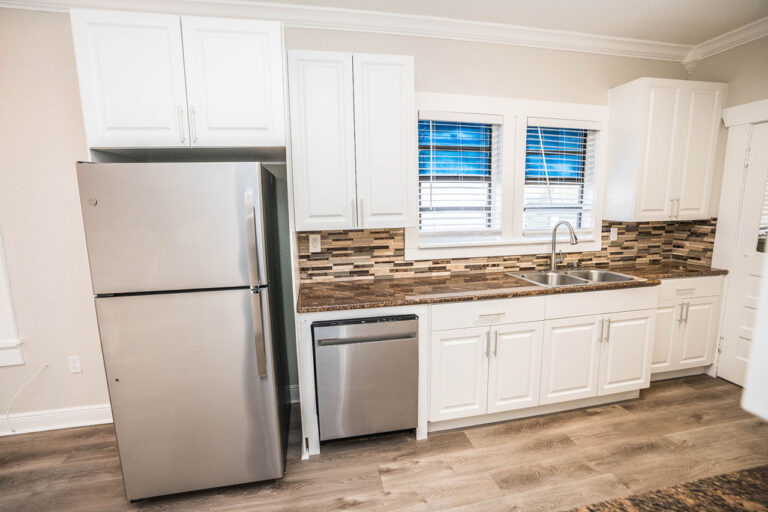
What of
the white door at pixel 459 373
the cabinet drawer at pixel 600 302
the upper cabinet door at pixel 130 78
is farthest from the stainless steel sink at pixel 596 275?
the upper cabinet door at pixel 130 78

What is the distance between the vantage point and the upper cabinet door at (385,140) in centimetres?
204

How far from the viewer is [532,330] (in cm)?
221

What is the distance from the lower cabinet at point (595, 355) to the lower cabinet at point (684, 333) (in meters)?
0.35

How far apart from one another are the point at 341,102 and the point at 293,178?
53 centimetres

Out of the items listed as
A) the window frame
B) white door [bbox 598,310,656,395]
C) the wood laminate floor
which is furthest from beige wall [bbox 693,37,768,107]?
the wood laminate floor

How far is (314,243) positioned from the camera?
2438 mm

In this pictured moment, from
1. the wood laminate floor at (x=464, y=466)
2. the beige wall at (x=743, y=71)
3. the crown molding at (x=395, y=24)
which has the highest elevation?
the crown molding at (x=395, y=24)

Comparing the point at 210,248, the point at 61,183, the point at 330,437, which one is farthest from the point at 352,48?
the point at 330,437

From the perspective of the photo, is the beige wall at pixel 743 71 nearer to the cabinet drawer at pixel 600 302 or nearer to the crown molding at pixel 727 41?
the crown molding at pixel 727 41

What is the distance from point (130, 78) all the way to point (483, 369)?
2490 millimetres

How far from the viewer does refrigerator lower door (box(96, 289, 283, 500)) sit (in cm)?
161

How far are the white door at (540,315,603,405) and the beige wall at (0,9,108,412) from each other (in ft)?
9.85

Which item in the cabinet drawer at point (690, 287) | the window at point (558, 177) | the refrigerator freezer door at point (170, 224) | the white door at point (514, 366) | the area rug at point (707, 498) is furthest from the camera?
the window at point (558, 177)

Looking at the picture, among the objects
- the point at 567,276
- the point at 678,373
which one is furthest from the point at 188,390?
the point at 678,373
